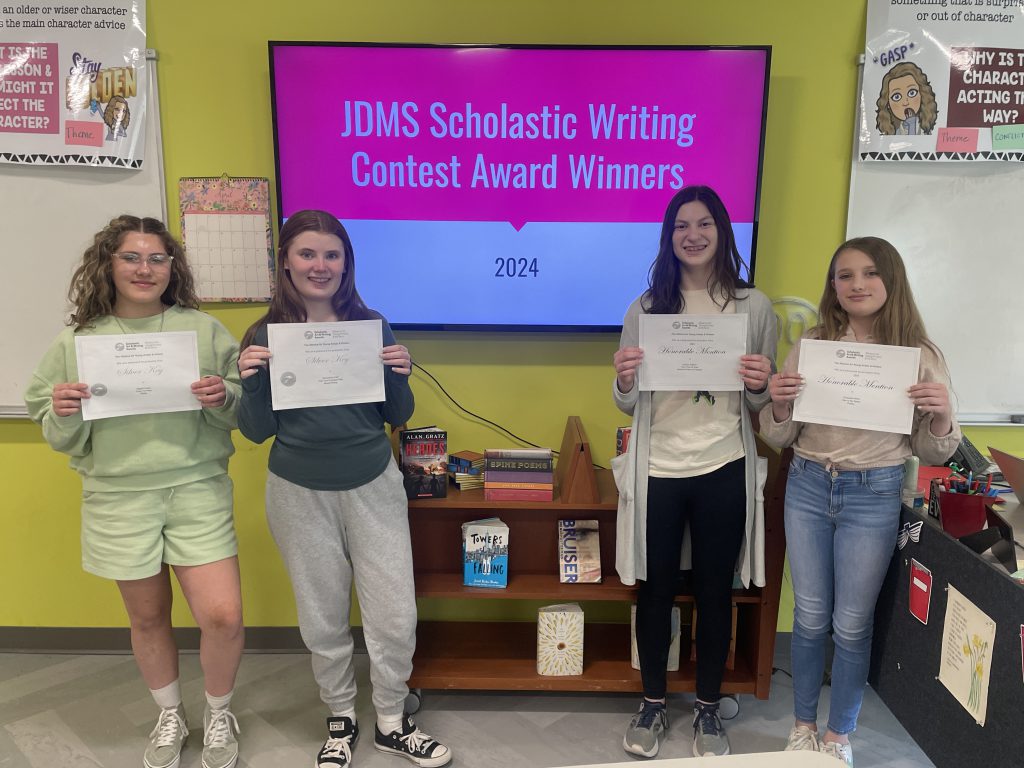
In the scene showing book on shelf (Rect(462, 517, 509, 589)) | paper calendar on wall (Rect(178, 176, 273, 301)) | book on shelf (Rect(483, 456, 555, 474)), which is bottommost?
book on shelf (Rect(462, 517, 509, 589))

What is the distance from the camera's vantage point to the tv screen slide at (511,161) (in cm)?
217

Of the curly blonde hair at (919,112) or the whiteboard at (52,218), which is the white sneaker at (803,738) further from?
the whiteboard at (52,218)

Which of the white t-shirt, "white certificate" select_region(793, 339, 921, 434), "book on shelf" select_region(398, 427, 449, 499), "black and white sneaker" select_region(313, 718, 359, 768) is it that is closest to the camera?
"white certificate" select_region(793, 339, 921, 434)

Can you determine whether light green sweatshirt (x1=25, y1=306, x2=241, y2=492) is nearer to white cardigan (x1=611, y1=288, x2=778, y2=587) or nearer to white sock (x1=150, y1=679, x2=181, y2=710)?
white sock (x1=150, y1=679, x2=181, y2=710)

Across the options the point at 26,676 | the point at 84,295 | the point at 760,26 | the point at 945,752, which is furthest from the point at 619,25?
the point at 26,676

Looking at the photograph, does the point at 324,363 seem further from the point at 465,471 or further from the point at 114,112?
the point at 114,112

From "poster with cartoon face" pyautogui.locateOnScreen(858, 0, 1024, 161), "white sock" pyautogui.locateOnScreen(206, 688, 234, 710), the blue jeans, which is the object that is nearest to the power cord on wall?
the blue jeans

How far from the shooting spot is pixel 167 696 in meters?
2.00

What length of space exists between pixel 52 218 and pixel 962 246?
3.19m

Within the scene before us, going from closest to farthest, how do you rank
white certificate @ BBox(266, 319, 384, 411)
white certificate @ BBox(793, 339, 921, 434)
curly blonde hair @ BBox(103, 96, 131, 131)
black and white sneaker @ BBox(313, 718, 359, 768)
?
white certificate @ BBox(793, 339, 921, 434)
white certificate @ BBox(266, 319, 384, 411)
black and white sneaker @ BBox(313, 718, 359, 768)
curly blonde hair @ BBox(103, 96, 131, 131)

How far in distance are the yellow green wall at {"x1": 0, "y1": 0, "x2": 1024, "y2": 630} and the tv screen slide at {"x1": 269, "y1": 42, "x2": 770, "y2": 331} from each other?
0.12 meters

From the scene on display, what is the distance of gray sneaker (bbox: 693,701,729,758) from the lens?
77.6 inches

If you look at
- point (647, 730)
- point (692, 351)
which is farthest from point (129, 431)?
point (647, 730)

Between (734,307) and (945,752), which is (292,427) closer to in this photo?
(734,307)
